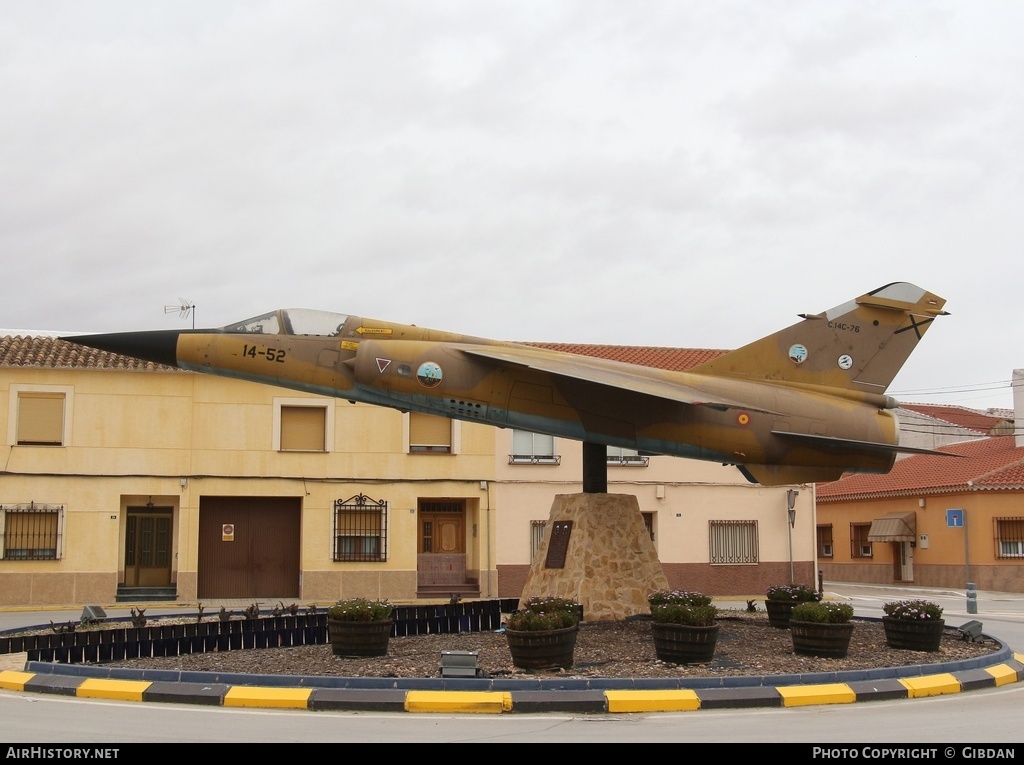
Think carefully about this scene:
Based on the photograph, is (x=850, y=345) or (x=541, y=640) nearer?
(x=541, y=640)

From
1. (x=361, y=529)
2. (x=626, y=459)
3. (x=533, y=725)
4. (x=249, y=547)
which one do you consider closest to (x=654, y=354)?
(x=626, y=459)

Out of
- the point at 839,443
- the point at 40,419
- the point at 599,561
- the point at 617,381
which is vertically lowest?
the point at 599,561

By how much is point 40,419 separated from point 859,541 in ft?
108

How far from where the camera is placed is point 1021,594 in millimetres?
33500

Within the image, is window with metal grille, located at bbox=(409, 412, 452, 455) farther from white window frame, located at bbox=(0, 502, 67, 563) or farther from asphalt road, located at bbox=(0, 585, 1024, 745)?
asphalt road, located at bbox=(0, 585, 1024, 745)

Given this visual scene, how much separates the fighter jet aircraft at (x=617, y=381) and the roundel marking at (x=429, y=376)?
0.02m

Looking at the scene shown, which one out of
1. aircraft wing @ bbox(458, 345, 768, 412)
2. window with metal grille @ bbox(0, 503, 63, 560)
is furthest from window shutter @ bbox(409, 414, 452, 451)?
aircraft wing @ bbox(458, 345, 768, 412)

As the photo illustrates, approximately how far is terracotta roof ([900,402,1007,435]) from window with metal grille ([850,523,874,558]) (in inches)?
324

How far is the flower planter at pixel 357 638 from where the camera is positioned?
1355cm

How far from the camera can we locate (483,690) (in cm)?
1117

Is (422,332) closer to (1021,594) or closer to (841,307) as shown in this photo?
(841,307)

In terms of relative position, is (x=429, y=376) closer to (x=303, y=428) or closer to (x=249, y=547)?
(x=303, y=428)

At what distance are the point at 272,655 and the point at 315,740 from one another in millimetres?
5615

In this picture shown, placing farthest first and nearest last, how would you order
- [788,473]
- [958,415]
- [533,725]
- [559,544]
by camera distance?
[958,415], [559,544], [788,473], [533,725]
